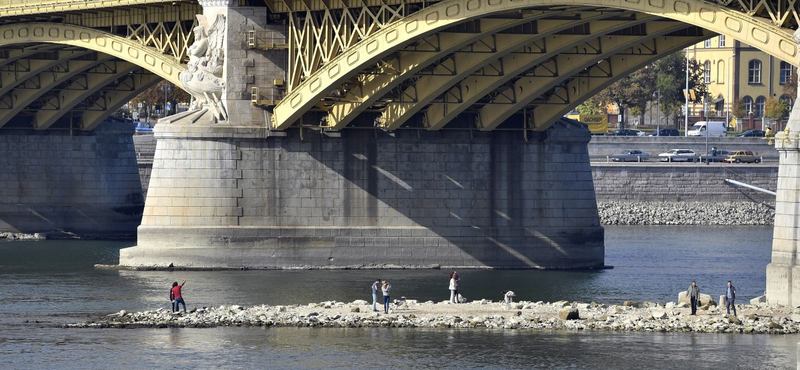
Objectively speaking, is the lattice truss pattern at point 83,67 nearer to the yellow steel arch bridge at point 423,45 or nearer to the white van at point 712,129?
the yellow steel arch bridge at point 423,45

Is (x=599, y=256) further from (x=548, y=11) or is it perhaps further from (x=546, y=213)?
(x=548, y=11)

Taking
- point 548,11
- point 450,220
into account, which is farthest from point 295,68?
point 548,11

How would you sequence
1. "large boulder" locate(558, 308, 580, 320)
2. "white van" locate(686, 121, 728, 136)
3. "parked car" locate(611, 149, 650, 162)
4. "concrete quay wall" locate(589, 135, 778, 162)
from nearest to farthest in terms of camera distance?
1. "large boulder" locate(558, 308, 580, 320)
2. "parked car" locate(611, 149, 650, 162)
3. "concrete quay wall" locate(589, 135, 778, 162)
4. "white van" locate(686, 121, 728, 136)

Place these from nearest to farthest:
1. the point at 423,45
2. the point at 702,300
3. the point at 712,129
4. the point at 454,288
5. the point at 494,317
A: the point at 494,317 → the point at 702,300 → the point at 454,288 → the point at 423,45 → the point at 712,129

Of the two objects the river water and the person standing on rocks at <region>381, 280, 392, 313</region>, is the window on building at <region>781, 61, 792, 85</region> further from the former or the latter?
the person standing on rocks at <region>381, 280, 392, 313</region>

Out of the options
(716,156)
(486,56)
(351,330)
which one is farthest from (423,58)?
(716,156)

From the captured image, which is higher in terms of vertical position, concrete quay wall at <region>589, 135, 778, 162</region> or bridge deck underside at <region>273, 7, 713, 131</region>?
bridge deck underside at <region>273, 7, 713, 131</region>

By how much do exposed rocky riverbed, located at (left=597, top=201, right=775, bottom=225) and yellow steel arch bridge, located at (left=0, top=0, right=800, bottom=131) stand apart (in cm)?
3298

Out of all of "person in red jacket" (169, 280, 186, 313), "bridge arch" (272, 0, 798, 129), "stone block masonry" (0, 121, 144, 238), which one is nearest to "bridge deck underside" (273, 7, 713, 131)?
"bridge arch" (272, 0, 798, 129)

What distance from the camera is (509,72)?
64.7 m

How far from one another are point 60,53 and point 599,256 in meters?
29.6

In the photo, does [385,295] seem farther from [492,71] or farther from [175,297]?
[492,71]

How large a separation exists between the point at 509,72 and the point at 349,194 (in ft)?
32.6

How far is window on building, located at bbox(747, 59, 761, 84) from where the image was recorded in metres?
145
